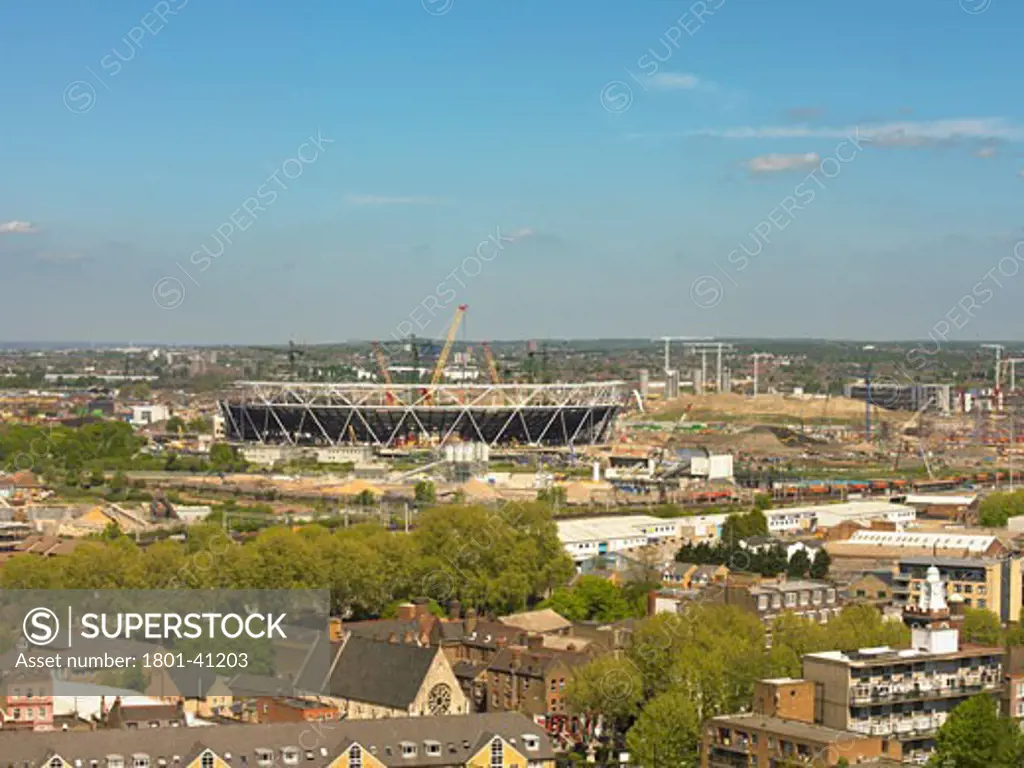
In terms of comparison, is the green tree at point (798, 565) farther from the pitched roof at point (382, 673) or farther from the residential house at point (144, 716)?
the residential house at point (144, 716)

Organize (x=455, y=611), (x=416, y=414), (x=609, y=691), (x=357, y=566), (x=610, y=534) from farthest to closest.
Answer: (x=416, y=414) < (x=610, y=534) < (x=357, y=566) < (x=455, y=611) < (x=609, y=691)

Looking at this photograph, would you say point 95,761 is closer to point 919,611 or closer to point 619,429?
point 919,611

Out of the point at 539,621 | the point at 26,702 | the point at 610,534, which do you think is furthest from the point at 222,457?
the point at 26,702

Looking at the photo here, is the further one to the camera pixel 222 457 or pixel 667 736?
pixel 222 457

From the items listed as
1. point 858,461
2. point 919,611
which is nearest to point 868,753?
point 919,611

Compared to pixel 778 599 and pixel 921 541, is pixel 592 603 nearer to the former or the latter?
pixel 778 599

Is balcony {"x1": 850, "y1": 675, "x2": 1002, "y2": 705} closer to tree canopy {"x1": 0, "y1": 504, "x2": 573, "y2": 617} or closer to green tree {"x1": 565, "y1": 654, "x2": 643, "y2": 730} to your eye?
green tree {"x1": 565, "y1": 654, "x2": 643, "y2": 730}
